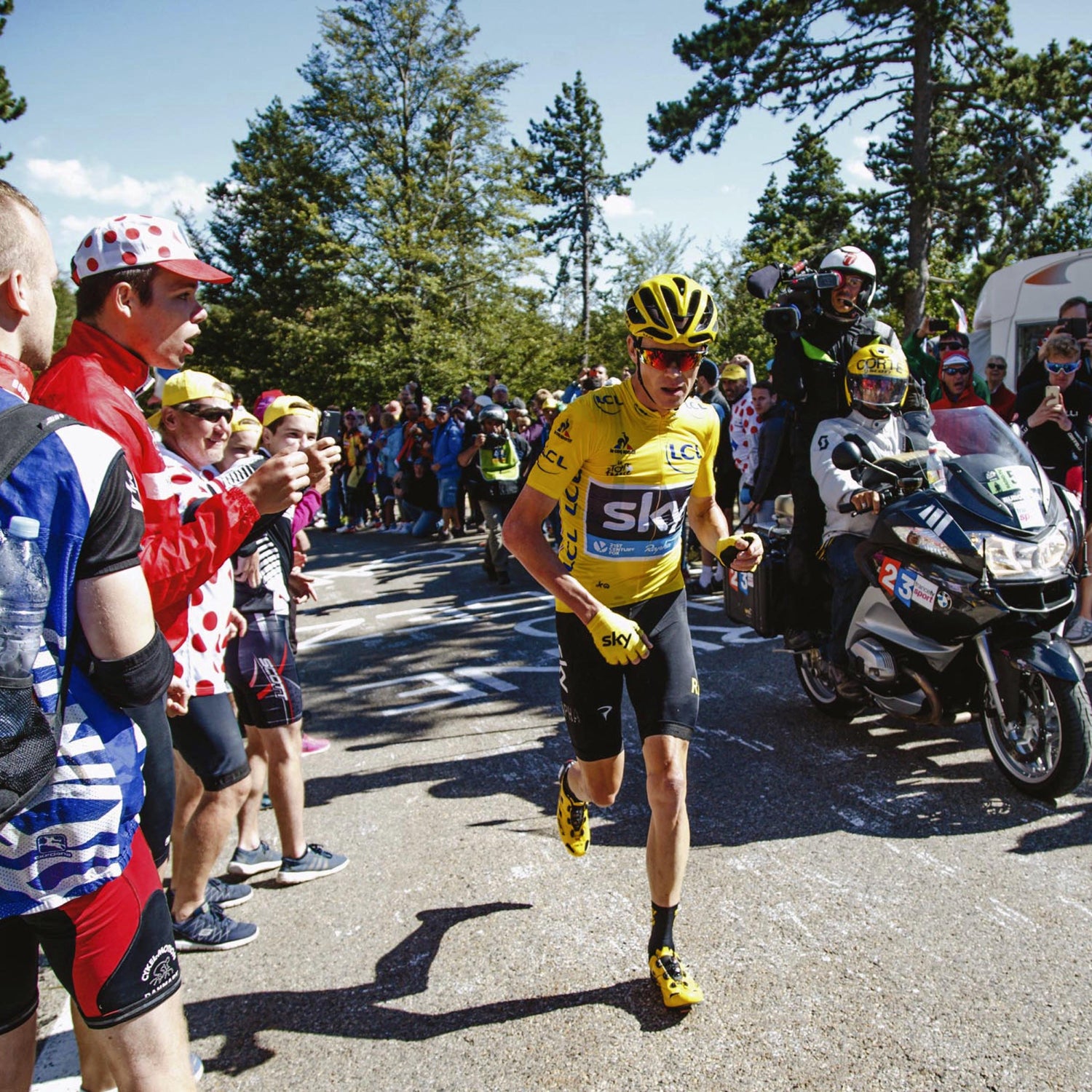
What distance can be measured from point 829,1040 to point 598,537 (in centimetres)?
170

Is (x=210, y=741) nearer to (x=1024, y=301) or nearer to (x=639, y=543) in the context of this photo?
(x=639, y=543)

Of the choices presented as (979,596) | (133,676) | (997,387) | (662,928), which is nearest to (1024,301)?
(997,387)

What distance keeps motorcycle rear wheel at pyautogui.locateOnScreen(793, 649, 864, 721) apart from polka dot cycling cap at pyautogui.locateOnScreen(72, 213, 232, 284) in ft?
13.1

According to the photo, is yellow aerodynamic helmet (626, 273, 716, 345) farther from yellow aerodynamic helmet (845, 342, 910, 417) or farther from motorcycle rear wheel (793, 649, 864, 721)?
motorcycle rear wheel (793, 649, 864, 721)

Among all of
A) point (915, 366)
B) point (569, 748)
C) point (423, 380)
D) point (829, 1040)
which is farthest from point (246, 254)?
point (829, 1040)

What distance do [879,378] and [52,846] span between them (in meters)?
4.34

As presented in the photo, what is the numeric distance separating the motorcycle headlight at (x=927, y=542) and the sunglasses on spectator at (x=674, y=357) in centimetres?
177

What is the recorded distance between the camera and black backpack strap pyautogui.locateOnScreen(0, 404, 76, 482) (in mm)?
1472

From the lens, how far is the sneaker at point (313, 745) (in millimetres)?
5418

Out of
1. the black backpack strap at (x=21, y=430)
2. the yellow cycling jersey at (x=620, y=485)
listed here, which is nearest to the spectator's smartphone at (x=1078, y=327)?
the yellow cycling jersey at (x=620, y=485)

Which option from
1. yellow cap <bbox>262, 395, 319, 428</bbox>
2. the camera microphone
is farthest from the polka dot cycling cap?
the camera microphone

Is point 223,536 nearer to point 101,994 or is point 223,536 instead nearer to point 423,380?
point 101,994

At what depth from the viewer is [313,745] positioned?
5.51m

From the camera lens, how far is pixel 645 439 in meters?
3.18
